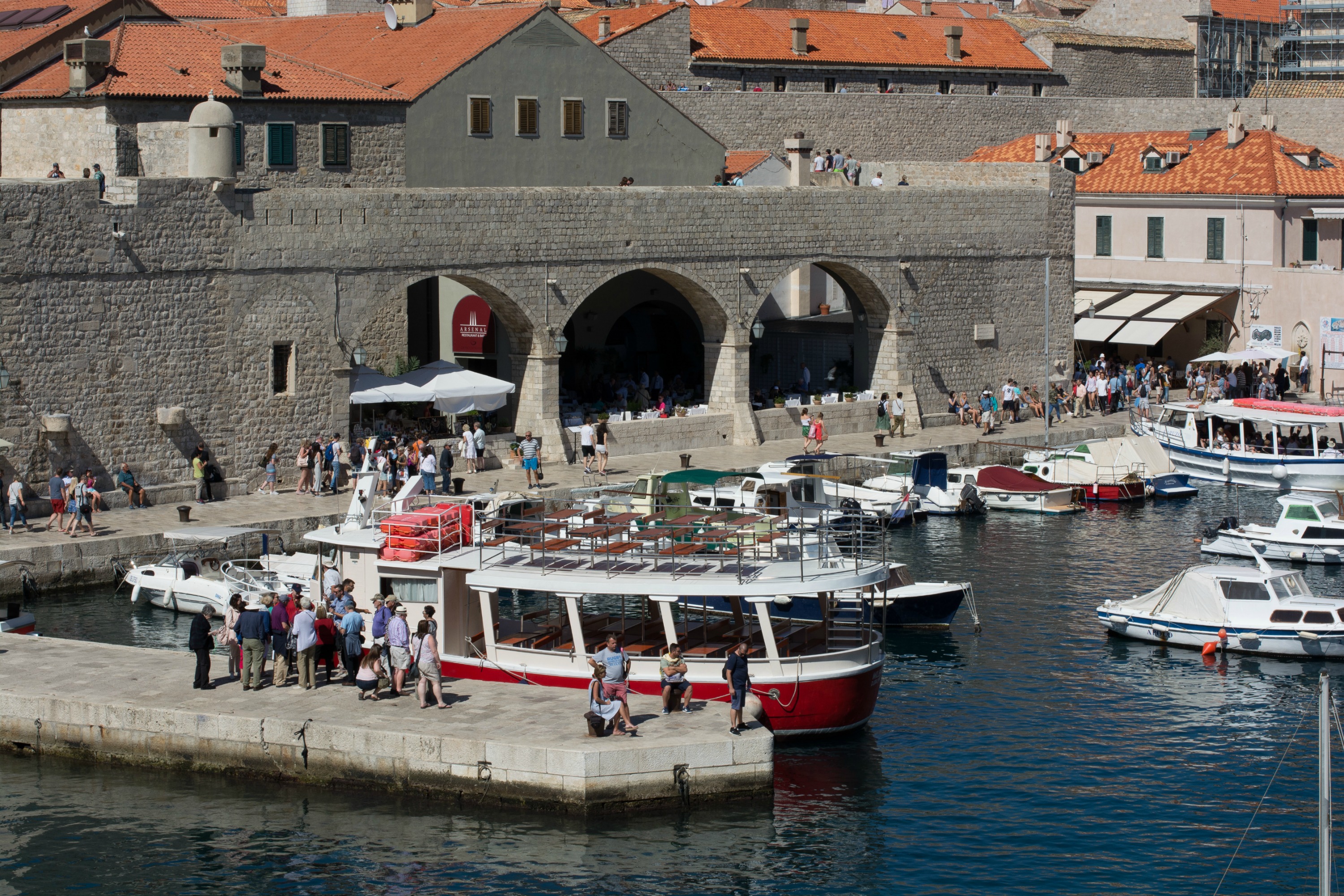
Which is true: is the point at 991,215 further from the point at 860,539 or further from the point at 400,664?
the point at 400,664

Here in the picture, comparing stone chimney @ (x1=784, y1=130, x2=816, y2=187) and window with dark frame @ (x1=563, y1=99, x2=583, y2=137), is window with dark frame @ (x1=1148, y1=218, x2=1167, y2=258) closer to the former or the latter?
stone chimney @ (x1=784, y1=130, x2=816, y2=187)

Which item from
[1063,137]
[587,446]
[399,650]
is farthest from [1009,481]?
[1063,137]

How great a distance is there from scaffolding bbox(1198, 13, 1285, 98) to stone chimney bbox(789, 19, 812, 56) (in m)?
18.8

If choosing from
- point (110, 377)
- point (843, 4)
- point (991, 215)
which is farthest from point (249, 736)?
point (843, 4)

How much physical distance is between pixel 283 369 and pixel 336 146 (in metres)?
6.70

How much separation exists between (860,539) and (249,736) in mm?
8140

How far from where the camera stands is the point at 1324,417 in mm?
40594

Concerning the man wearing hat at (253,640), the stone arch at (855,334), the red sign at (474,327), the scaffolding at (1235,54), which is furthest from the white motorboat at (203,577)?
the scaffolding at (1235,54)

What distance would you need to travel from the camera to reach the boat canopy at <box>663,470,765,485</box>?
32.8 metres

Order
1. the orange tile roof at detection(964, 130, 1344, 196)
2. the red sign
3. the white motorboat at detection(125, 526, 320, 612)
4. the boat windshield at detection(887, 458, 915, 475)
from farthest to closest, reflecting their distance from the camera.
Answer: the orange tile roof at detection(964, 130, 1344, 196) < the red sign < the boat windshield at detection(887, 458, 915, 475) < the white motorboat at detection(125, 526, 320, 612)

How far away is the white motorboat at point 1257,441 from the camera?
40812 millimetres

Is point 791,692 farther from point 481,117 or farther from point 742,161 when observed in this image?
point 742,161

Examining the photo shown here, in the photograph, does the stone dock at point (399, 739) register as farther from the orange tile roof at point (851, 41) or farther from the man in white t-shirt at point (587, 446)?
the orange tile roof at point (851, 41)

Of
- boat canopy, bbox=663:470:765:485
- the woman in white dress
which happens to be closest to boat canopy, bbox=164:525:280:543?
the woman in white dress
